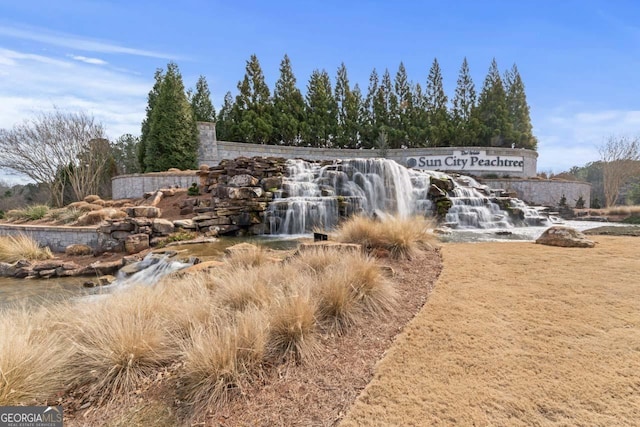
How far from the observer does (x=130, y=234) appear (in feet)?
28.8

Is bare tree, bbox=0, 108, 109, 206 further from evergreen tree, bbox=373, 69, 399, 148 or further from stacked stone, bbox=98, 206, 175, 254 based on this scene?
Result: evergreen tree, bbox=373, 69, 399, 148

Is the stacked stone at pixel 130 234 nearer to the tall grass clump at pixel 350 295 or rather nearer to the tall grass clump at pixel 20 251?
the tall grass clump at pixel 20 251

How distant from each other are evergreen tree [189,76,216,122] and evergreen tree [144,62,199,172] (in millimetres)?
5186

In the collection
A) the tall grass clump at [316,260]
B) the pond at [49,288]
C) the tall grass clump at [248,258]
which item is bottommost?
the pond at [49,288]

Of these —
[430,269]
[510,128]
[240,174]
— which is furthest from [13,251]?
[510,128]

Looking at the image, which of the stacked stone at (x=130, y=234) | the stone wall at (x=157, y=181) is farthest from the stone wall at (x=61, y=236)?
the stone wall at (x=157, y=181)

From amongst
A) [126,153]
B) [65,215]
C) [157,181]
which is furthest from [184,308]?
[126,153]

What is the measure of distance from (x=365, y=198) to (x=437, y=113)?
19887 millimetres

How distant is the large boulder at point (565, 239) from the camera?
230 inches

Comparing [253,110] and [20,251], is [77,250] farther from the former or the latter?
[253,110]

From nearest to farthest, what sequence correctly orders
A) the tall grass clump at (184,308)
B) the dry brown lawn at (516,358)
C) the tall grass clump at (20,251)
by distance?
the dry brown lawn at (516,358), the tall grass clump at (184,308), the tall grass clump at (20,251)

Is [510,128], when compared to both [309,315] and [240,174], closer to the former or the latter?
[240,174]

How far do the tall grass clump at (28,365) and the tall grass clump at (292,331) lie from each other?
1.37 metres

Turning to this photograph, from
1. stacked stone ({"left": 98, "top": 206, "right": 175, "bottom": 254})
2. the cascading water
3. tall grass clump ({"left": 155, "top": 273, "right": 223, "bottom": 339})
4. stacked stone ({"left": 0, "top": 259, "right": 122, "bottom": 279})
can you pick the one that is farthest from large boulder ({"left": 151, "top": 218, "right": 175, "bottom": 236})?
tall grass clump ({"left": 155, "top": 273, "right": 223, "bottom": 339})
